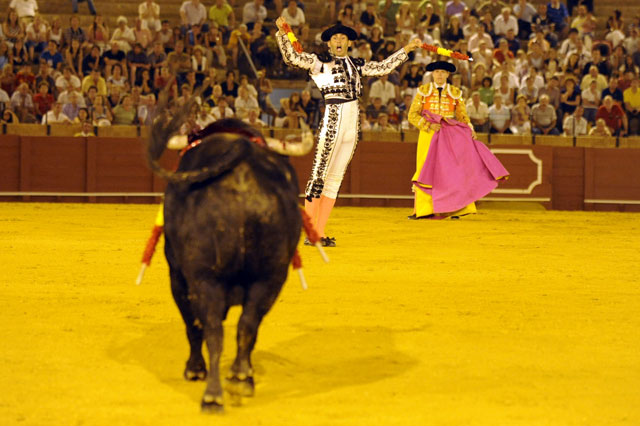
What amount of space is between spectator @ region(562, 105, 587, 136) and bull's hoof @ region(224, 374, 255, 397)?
38.5 feet

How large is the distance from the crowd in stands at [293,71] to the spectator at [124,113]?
0.04 feet

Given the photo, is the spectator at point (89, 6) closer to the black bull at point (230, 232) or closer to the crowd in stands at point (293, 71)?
the crowd in stands at point (293, 71)

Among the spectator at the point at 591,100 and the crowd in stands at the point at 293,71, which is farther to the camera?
the spectator at the point at 591,100

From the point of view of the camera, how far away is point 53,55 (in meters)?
14.6

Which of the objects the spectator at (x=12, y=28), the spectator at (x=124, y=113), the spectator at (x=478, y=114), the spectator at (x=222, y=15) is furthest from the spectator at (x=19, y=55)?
the spectator at (x=478, y=114)

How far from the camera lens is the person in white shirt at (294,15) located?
1596 cm

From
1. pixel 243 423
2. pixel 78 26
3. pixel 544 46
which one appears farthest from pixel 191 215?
pixel 544 46

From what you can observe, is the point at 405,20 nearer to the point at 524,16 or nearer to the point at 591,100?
the point at 524,16

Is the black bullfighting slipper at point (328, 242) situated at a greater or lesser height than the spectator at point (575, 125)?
lesser

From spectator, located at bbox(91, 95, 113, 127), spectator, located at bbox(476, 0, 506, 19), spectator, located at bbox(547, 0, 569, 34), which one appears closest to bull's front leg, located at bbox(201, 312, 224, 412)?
spectator, located at bbox(91, 95, 113, 127)

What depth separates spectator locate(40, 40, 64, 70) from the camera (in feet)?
47.7

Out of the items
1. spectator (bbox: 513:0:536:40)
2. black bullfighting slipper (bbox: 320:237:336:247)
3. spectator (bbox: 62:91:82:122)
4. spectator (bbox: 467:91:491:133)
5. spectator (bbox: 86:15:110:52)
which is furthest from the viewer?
spectator (bbox: 513:0:536:40)

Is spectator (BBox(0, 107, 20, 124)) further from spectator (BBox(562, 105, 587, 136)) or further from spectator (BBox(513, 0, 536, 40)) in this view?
spectator (BBox(513, 0, 536, 40))

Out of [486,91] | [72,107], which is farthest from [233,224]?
[486,91]
